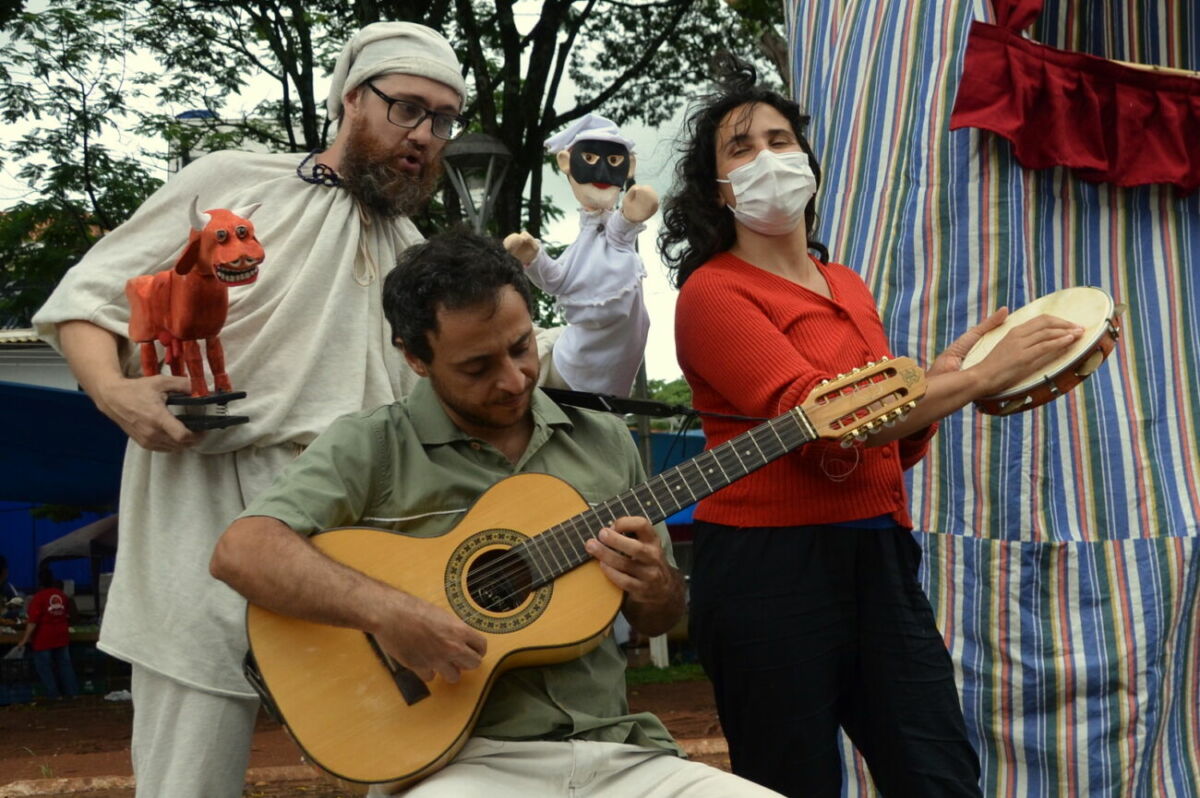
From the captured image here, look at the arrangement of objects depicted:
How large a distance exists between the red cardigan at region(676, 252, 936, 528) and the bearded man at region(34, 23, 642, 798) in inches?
16.8

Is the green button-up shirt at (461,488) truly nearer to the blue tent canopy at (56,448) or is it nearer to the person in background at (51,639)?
the blue tent canopy at (56,448)

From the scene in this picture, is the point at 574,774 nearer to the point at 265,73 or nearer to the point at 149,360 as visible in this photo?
the point at 149,360

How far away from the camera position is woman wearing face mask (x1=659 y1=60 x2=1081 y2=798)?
9.27ft

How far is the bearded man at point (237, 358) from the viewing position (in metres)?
2.73

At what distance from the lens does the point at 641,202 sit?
3.38m

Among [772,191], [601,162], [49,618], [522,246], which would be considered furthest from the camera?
[49,618]

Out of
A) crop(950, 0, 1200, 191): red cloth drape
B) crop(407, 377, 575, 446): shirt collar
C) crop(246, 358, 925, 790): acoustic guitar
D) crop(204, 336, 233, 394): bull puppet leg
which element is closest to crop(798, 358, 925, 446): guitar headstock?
crop(246, 358, 925, 790): acoustic guitar

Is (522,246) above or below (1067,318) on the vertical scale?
above

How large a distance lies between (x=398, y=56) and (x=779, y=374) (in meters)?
1.15

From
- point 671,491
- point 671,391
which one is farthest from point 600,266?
point 671,391

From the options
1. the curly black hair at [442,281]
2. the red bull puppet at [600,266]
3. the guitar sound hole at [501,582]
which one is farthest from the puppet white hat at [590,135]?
the guitar sound hole at [501,582]

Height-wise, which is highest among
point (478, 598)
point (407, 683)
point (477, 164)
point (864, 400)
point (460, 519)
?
point (477, 164)

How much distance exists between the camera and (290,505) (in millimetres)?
2434

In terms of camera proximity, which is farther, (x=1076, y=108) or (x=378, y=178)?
(x=1076, y=108)
